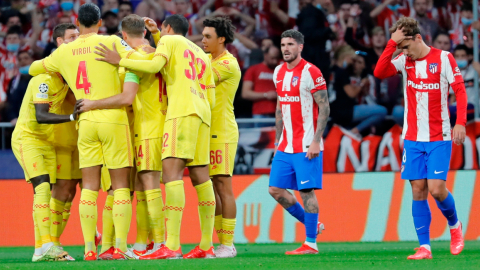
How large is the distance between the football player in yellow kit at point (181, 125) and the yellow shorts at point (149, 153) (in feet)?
0.70

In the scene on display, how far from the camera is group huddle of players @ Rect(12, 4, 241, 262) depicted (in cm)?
595

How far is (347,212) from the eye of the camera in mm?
9242

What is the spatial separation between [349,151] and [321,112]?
12.0 ft

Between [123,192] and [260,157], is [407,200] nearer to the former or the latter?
[260,157]

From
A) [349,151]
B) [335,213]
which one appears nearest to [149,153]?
[335,213]

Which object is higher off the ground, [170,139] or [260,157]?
[170,139]

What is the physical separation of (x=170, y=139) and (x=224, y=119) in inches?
41.4

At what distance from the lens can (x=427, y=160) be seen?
6.13 meters

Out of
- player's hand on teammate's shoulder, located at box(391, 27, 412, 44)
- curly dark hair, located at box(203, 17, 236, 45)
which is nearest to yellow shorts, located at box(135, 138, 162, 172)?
curly dark hair, located at box(203, 17, 236, 45)

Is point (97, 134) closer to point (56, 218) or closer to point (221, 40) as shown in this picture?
point (56, 218)

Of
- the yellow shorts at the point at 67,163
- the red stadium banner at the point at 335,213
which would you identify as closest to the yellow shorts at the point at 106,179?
the yellow shorts at the point at 67,163

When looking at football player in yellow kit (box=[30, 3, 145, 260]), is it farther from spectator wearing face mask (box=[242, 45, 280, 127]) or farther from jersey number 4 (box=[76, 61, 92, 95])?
spectator wearing face mask (box=[242, 45, 280, 127])

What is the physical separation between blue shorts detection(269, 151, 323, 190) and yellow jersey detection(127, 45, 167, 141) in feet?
5.00

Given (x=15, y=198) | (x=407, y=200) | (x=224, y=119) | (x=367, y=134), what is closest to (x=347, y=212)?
(x=407, y=200)
